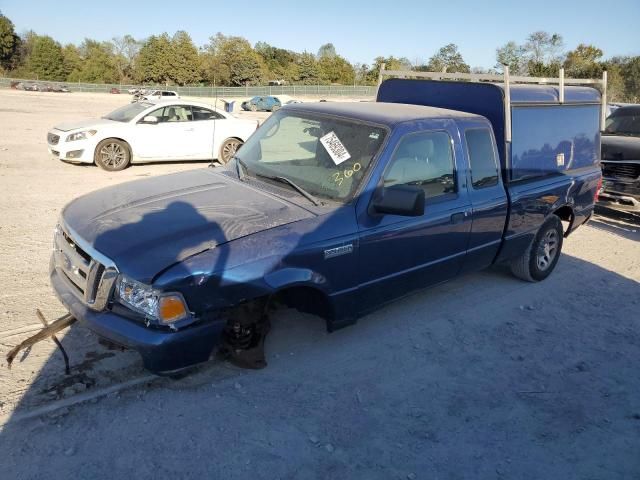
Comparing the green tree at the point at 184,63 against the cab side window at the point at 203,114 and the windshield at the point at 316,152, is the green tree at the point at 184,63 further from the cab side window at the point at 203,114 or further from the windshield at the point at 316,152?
the windshield at the point at 316,152

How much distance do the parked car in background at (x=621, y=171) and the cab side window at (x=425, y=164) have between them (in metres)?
5.32

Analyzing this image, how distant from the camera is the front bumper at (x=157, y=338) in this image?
2.88 meters

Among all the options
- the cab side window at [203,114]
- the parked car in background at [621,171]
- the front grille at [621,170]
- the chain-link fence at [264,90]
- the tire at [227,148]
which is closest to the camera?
the parked car in background at [621,171]

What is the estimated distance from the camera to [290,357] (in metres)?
3.85

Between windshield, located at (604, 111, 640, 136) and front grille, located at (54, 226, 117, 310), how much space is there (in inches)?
387

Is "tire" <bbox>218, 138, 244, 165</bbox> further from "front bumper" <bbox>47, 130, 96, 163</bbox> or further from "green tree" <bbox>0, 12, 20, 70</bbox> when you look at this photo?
"green tree" <bbox>0, 12, 20, 70</bbox>

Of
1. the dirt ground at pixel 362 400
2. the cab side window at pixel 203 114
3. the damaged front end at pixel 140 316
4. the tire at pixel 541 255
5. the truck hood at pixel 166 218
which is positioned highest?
the cab side window at pixel 203 114

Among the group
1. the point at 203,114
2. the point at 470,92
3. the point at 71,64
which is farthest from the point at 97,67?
the point at 470,92

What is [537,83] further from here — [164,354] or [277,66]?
[277,66]

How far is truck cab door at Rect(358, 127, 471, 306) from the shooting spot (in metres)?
3.69

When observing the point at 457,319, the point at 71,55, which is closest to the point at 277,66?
the point at 71,55

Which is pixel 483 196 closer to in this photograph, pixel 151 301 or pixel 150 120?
pixel 151 301

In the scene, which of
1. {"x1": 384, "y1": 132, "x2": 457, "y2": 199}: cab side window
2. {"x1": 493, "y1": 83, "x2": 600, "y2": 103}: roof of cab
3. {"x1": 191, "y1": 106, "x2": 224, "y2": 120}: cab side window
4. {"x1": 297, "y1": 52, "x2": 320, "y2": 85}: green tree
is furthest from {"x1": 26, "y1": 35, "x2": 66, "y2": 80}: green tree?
{"x1": 384, "y1": 132, "x2": 457, "y2": 199}: cab side window

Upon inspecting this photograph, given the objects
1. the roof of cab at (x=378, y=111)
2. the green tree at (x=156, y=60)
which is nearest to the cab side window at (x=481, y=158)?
the roof of cab at (x=378, y=111)
